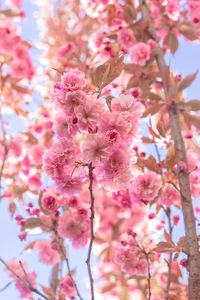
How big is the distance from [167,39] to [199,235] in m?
1.03

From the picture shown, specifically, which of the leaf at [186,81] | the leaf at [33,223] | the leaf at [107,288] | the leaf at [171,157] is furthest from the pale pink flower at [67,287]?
the leaf at [186,81]

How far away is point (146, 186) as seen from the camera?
911mm

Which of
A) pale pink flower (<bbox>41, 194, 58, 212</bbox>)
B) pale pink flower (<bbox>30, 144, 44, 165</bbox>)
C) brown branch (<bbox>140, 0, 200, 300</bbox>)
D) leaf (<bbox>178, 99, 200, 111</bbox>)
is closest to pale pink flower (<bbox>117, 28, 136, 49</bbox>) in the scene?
brown branch (<bbox>140, 0, 200, 300</bbox>)

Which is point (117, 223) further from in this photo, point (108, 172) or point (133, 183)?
point (108, 172)

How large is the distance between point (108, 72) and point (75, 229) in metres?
0.62

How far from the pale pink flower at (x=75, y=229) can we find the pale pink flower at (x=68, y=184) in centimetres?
39

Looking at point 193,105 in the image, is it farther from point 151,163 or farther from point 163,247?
point 163,247

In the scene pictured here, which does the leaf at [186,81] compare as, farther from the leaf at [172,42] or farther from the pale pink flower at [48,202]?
the pale pink flower at [48,202]

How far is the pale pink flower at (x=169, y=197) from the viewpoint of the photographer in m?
1.04

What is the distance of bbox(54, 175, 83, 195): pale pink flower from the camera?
25.8 inches

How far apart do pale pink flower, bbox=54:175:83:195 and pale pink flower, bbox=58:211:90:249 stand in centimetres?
39

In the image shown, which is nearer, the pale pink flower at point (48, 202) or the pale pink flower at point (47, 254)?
the pale pink flower at point (48, 202)

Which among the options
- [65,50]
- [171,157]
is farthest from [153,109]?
[65,50]

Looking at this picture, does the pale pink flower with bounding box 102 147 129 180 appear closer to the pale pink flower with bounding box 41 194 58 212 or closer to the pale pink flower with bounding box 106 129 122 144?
the pale pink flower with bounding box 106 129 122 144
